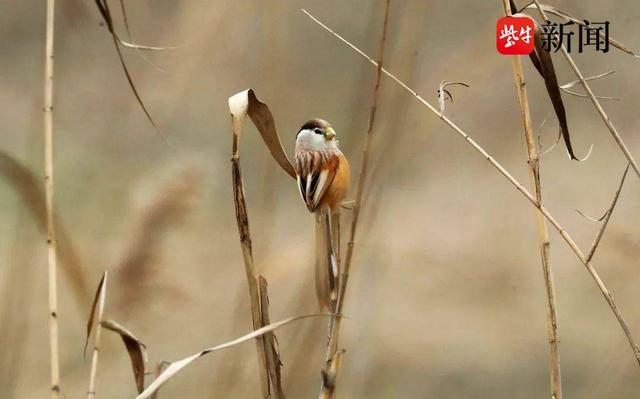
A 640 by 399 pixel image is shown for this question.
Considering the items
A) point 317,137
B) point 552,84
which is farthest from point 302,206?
point 552,84

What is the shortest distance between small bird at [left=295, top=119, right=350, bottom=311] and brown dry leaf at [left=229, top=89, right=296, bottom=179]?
0.07m

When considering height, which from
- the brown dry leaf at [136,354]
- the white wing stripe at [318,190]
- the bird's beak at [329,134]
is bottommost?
the brown dry leaf at [136,354]

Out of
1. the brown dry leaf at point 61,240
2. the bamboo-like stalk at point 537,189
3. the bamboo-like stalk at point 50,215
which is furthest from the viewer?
the brown dry leaf at point 61,240

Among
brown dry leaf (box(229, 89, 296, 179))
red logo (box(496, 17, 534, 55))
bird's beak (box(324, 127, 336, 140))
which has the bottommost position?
brown dry leaf (box(229, 89, 296, 179))

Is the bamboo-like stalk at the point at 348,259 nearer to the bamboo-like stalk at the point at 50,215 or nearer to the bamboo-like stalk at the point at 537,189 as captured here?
the bamboo-like stalk at the point at 537,189

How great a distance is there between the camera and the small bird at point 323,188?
0.96 metres

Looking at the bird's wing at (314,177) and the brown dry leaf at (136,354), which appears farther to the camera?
the bird's wing at (314,177)

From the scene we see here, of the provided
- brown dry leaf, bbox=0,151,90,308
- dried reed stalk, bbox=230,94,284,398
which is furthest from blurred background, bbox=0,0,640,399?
dried reed stalk, bbox=230,94,284,398

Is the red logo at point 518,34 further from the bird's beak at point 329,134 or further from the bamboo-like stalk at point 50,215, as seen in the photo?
the bamboo-like stalk at point 50,215

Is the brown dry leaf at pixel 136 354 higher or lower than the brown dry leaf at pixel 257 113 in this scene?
lower

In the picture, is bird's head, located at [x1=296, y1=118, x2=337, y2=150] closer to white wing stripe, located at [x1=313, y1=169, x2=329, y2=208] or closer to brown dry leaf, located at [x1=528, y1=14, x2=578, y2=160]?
white wing stripe, located at [x1=313, y1=169, x2=329, y2=208]

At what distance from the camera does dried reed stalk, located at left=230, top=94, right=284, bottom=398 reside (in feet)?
2.69

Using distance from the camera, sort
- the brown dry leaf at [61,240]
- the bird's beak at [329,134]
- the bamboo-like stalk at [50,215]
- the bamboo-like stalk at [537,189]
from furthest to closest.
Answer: the brown dry leaf at [61,240] → the bird's beak at [329,134] → the bamboo-like stalk at [537,189] → the bamboo-like stalk at [50,215]

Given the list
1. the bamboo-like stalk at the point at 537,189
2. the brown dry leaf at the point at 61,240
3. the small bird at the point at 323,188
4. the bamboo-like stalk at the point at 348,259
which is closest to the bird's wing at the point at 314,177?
the small bird at the point at 323,188
